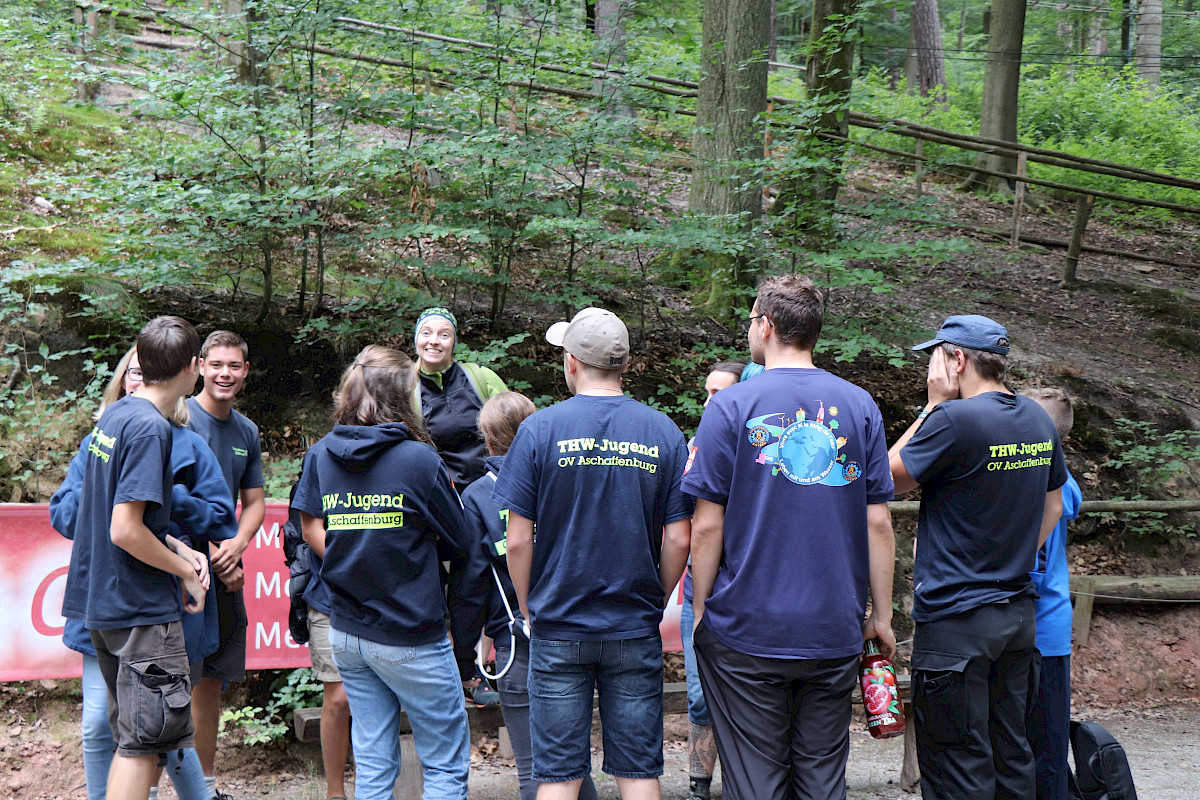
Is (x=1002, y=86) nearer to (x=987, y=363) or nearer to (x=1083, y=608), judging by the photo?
(x=1083, y=608)

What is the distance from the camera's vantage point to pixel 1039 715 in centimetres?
325

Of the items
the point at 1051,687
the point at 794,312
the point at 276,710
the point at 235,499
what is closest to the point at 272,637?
the point at 276,710

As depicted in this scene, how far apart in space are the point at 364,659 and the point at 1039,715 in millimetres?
2569

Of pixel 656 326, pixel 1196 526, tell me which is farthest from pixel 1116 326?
pixel 656 326

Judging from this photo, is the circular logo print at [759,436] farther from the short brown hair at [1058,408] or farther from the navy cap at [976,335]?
the short brown hair at [1058,408]

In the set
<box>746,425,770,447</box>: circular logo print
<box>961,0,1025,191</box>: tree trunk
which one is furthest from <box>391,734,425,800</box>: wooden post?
<box>961,0,1025,191</box>: tree trunk

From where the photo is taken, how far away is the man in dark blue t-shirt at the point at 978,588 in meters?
2.99

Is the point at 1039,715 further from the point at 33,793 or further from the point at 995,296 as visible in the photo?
the point at 995,296

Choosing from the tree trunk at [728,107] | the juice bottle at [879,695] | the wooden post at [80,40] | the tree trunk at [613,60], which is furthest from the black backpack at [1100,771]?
the wooden post at [80,40]

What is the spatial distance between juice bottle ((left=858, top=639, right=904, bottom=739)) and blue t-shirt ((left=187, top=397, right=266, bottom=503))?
2.67 m

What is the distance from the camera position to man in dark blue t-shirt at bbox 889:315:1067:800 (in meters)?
2.99

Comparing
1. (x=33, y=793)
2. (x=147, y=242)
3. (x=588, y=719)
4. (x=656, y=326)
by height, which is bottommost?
(x=33, y=793)

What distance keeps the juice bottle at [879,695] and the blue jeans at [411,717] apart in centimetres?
148

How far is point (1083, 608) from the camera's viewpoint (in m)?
6.35
